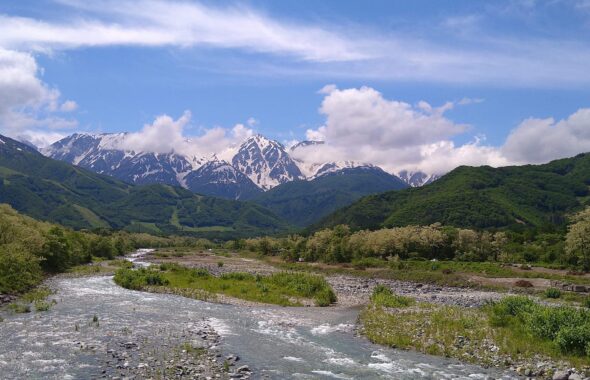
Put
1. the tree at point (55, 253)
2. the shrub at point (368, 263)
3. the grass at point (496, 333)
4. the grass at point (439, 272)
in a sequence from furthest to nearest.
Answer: the shrub at point (368, 263) → the grass at point (439, 272) → the tree at point (55, 253) → the grass at point (496, 333)

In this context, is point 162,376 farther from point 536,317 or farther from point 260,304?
point 260,304

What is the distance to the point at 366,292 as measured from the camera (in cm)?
7494

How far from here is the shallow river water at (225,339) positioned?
27578 mm

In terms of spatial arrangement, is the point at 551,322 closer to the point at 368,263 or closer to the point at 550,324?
the point at 550,324

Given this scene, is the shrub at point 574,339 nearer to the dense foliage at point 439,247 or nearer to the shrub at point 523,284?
the shrub at point 523,284

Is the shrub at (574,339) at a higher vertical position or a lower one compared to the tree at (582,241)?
lower

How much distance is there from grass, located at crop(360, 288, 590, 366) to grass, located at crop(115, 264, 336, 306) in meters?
18.0

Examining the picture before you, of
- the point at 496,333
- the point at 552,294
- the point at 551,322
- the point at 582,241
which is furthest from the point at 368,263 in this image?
the point at 551,322

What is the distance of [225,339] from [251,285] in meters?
37.6

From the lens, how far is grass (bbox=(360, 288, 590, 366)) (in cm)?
3066

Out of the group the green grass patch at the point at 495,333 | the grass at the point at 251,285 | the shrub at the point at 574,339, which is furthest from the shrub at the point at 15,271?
the shrub at the point at 574,339

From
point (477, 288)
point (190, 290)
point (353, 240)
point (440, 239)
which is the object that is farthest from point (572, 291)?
point (353, 240)

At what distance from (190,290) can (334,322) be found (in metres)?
28.0

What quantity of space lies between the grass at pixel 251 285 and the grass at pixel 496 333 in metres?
18.0
